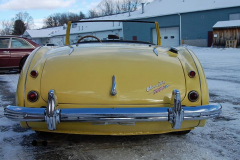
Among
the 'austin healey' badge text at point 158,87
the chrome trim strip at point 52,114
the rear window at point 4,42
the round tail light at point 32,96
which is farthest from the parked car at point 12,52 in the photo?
the 'austin healey' badge text at point 158,87

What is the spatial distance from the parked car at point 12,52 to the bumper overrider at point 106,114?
23.6ft

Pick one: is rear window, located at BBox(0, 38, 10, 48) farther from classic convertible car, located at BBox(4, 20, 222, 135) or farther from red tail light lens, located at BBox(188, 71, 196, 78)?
red tail light lens, located at BBox(188, 71, 196, 78)

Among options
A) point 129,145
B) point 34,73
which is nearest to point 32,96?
point 34,73

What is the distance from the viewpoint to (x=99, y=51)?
2945mm

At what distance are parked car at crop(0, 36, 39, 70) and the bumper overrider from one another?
719 centimetres

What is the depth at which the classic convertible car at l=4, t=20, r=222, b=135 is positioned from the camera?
2.19m

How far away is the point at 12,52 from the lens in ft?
29.0

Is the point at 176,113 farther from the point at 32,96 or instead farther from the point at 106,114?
the point at 32,96

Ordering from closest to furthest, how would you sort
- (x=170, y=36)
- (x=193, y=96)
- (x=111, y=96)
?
(x=111, y=96) → (x=193, y=96) → (x=170, y=36)

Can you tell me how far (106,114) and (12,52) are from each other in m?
7.78

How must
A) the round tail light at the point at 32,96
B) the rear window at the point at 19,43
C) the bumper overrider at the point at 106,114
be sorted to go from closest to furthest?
the bumper overrider at the point at 106,114 < the round tail light at the point at 32,96 < the rear window at the point at 19,43

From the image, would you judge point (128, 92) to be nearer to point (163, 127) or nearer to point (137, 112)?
point (137, 112)

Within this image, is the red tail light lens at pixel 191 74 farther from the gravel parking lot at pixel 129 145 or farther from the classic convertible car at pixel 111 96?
the gravel parking lot at pixel 129 145

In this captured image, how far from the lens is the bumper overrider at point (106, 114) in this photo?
2150mm
